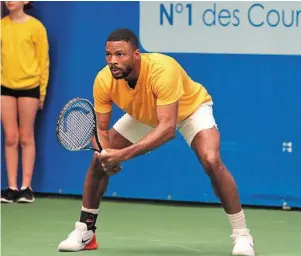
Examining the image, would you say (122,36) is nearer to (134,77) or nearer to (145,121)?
(134,77)

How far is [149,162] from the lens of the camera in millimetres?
8930

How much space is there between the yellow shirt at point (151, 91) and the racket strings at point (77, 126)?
0.51ft

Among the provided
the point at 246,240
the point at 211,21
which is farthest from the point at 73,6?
the point at 246,240

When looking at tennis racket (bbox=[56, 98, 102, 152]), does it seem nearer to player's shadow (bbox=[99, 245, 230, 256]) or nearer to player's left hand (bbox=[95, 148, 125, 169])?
player's left hand (bbox=[95, 148, 125, 169])

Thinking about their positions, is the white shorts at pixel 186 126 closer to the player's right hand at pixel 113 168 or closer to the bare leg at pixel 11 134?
the player's right hand at pixel 113 168

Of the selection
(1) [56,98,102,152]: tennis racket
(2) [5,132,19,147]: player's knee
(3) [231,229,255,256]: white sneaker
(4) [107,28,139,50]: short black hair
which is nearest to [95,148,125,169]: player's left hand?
(1) [56,98,102,152]: tennis racket

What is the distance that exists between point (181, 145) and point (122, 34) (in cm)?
260

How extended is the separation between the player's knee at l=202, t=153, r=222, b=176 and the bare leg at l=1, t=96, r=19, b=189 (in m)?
3.03

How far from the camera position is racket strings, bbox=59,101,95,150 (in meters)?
6.40

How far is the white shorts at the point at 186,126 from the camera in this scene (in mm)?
6582

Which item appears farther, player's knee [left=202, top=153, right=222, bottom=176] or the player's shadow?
the player's shadow

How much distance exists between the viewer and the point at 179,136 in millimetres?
8773

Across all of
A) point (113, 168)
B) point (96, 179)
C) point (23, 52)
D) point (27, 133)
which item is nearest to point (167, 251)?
point (96, 179)

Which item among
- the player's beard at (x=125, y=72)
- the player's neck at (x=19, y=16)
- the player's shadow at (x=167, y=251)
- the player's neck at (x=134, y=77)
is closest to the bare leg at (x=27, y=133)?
the player's neck at (x=19, y=16)
